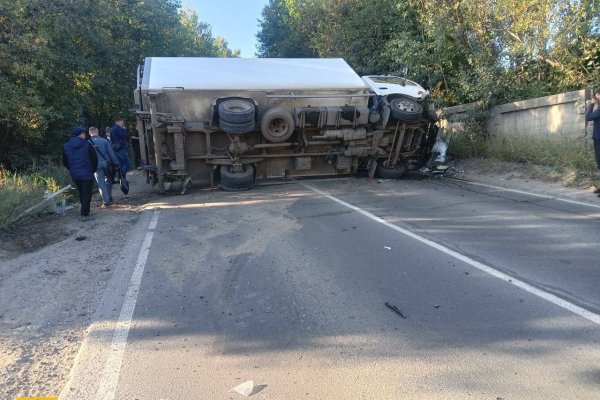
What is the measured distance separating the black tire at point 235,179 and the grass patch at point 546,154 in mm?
6407

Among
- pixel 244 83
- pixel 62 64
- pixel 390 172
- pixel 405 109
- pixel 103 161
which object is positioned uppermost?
pixel 62 64

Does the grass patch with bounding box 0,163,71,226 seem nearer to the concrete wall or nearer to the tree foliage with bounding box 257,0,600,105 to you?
the concrete wall

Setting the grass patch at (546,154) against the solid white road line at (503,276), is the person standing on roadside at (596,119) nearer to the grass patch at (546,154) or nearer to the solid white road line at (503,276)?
the grass patch at (546,154)

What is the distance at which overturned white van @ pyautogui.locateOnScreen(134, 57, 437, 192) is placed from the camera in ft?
34.8

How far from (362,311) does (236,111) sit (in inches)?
278

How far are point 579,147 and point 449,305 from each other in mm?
8254

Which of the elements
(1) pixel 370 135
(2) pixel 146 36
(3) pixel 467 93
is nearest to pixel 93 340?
(1) pixel 370 135

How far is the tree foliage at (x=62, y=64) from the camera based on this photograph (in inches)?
511

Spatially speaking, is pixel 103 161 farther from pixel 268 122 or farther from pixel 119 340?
pixel 119 340

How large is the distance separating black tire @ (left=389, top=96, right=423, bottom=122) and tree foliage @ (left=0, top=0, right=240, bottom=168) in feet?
31.6

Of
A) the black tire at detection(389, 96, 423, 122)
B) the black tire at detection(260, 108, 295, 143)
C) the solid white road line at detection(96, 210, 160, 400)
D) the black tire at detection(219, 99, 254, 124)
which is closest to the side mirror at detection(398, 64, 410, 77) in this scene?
the black tire at detection(389, 96, 423, 122)

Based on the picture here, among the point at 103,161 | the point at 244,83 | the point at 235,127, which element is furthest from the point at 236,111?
the point at 103,161

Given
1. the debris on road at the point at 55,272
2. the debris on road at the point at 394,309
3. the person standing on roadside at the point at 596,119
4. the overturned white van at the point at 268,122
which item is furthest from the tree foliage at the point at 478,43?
the debris on road at the point at 55,272

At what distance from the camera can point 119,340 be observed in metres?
3.88
